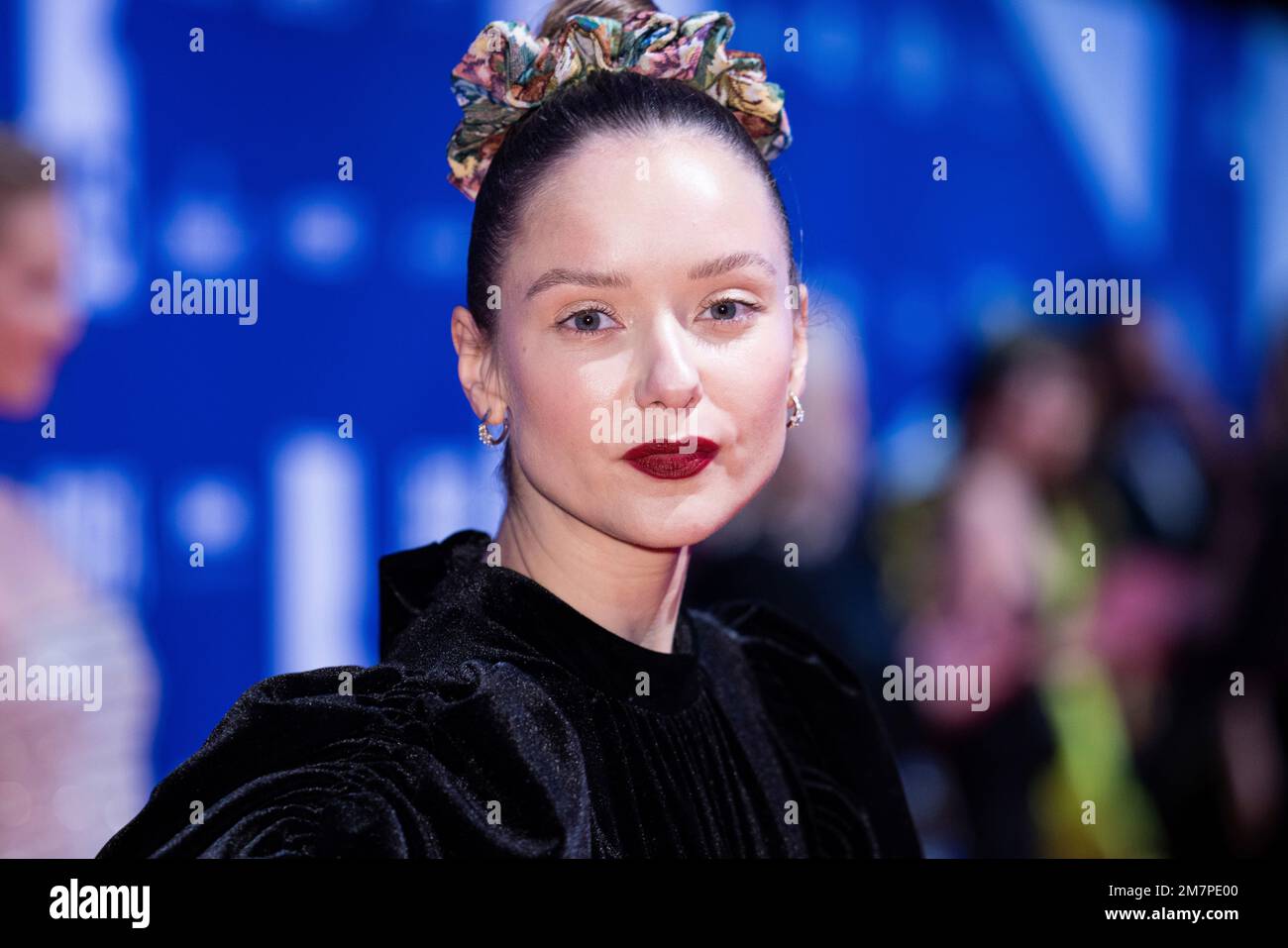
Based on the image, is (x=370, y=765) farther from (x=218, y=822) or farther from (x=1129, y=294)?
(x=1129, y=294)

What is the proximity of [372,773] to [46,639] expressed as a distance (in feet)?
2.95

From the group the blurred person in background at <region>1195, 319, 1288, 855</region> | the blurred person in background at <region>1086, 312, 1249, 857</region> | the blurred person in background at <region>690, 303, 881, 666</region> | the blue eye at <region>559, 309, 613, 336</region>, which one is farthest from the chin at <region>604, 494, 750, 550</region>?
the blurred person in background at <region>1195, 319, 1288, 855</region>

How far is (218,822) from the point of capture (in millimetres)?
1514

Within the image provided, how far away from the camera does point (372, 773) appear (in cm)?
155

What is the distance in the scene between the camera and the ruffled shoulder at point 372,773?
1516 millimetres

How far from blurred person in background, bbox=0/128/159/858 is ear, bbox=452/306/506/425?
772 millimetres

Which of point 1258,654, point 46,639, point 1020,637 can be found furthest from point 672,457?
point 1258,654

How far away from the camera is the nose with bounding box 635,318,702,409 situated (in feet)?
5.61

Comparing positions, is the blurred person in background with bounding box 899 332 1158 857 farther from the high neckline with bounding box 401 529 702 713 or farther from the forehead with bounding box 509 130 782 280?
the forehead with bounding box 509 130 782 280
